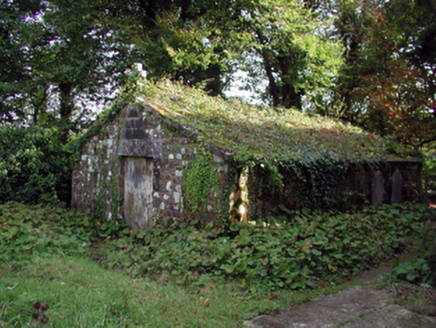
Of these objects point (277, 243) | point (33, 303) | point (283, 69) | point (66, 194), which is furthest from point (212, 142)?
point (283, 69)

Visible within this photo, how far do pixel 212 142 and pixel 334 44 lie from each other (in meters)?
12.9

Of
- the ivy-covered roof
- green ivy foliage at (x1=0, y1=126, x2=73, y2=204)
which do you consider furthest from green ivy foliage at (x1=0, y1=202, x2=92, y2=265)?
the ivy-covered roof

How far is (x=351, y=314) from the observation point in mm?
4656

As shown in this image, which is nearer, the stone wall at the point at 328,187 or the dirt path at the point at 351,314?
the dirt path at the point at 351,314

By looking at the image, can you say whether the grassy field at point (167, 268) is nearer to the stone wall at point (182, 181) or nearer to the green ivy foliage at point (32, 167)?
the stone wall at point (182, 181)

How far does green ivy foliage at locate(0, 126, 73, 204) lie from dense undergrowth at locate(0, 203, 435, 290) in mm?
2065

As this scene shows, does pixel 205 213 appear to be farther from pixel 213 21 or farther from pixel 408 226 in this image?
pixel 213 21

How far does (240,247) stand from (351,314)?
2.74m

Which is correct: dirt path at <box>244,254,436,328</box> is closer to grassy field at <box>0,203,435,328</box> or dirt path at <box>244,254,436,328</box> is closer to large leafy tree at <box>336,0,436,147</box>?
grassy field at <box>0,203,435,328</box>

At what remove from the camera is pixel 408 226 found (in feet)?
30.2

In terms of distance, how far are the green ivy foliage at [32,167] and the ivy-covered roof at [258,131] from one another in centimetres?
406

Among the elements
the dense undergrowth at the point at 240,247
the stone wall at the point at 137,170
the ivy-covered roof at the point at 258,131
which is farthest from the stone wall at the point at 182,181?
the dense undergrowth at the point at 240,247

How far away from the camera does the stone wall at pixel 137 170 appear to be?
876 cm

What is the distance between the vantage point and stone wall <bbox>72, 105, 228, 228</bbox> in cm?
876
